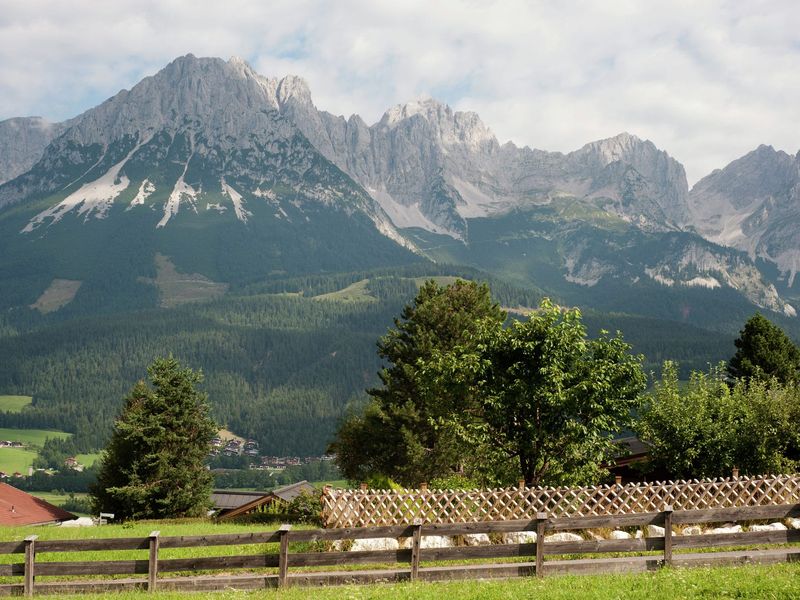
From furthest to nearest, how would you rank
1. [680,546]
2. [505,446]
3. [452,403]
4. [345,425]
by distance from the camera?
1. [345,425]
2. [452,403]
3. [505,446]
4. [680,546]

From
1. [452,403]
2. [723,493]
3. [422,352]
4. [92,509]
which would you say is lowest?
[92,509]

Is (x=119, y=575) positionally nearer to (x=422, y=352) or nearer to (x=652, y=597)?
(x=652, y=597)

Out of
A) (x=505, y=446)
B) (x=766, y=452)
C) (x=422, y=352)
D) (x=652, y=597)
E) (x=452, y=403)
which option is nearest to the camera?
(x=652, y=597)

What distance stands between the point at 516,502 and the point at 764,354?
48351 mm

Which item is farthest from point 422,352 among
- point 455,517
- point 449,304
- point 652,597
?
point 652,597

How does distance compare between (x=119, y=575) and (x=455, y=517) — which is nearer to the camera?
(x=119, y=575)

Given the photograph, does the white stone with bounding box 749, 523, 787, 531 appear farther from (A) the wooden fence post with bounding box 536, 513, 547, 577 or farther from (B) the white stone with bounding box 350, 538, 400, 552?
(B) the white stone with bounding box 350, 538, 400, 552

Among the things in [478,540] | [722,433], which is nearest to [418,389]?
[722,433]

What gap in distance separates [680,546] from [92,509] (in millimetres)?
63180

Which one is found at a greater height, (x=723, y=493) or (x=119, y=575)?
(x=723, y=493)

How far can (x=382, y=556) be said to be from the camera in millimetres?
23359

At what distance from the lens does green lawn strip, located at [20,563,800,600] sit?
20047mm

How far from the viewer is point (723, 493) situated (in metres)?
30.8

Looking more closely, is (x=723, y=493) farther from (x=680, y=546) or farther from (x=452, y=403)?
(x=452, y=403)
